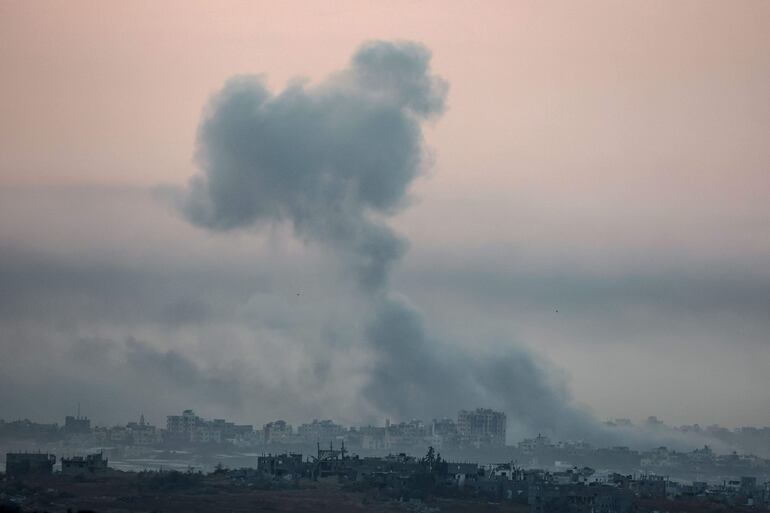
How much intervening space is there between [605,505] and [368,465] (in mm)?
23121

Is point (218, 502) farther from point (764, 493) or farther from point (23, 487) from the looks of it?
point (764, 493)

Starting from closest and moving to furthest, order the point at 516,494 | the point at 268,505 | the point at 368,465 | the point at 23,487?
1. the point at 268,505
2. the point at 23,487
3. the point at 516,494
4. the point at 368,465

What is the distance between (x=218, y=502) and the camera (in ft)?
325

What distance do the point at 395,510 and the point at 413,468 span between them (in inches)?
787

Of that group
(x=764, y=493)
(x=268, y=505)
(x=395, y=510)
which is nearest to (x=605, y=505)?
(x=395, y=510)

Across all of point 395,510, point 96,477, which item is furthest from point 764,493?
point 96,477

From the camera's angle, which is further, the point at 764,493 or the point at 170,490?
the point at 764,493

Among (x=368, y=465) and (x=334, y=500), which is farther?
(x=368, y=465)

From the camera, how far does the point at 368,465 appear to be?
121 metres

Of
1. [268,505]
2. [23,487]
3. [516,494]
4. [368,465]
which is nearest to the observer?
[268,505]

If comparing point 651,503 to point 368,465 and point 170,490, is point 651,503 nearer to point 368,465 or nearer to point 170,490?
point 368,465

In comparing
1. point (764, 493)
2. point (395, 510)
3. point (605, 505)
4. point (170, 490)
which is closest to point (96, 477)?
point (170, 490)

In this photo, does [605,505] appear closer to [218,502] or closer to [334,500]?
[334,500]

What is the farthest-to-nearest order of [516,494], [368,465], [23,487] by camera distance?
[368,465], [516,494], [23,487]
